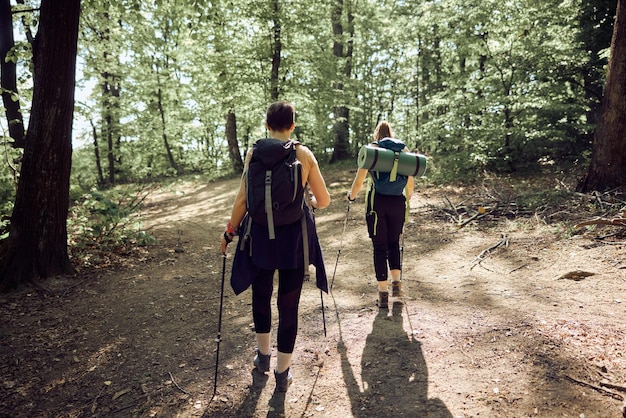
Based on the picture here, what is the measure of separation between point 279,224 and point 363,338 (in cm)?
174

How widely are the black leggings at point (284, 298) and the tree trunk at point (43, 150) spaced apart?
3.71m

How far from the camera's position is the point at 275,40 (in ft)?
42.6

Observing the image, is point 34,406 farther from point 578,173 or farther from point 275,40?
point 275,40

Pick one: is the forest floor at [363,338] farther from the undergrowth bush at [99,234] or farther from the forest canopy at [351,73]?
the forest canopy at [351,73]

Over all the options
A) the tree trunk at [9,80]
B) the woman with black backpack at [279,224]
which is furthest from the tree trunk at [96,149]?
the woman with black backpack at [279,224]

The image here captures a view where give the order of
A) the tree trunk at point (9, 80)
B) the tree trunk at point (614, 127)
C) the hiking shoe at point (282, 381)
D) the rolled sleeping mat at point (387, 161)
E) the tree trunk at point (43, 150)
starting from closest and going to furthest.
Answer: the hiking shoe at point (282, 381) → the rolled sleeping mat at point (387, 161) → the tree trunk at point (43, 150) → the tree trunk at point (614, 127) → the tree trunk at point (9, 80)

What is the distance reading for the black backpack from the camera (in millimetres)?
2594

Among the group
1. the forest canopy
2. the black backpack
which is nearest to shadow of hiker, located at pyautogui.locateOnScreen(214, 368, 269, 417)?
the black backpack

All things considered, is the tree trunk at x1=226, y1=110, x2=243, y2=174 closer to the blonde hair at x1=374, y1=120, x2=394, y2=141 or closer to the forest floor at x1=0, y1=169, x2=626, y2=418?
the forest floor at x1=0, y1=169, x2=626, y2=418

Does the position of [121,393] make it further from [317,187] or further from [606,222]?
[606,222]

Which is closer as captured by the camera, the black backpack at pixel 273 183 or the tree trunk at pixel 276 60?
the black backpack at pixel 273 183

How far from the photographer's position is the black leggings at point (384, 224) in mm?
4191

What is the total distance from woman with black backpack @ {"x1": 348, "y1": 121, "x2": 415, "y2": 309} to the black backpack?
1.54 metres

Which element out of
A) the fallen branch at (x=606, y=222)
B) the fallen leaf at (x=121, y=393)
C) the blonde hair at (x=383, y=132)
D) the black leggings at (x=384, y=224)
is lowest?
the fallen leaf at (x=121, y=393)
